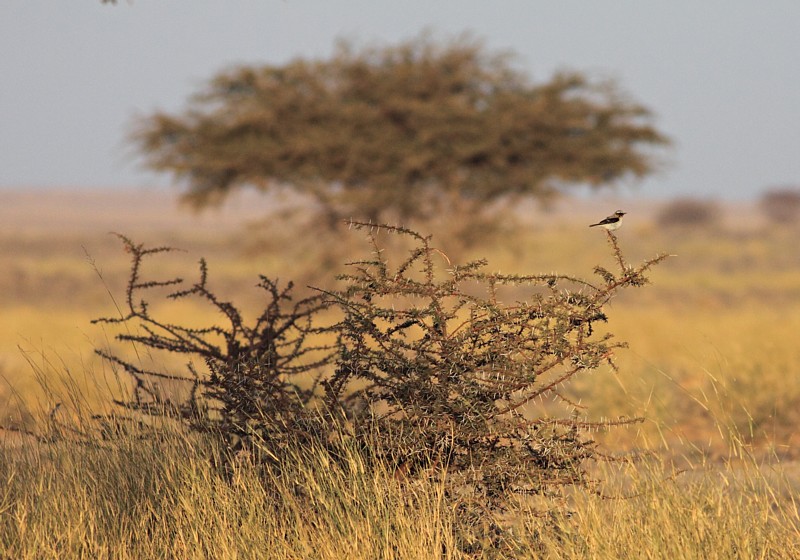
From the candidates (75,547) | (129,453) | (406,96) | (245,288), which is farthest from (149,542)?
(245,288)

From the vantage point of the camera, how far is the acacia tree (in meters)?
17.2

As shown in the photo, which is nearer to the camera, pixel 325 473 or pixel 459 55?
pixel 325 473

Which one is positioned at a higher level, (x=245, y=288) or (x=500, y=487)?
(x=245, y=288)

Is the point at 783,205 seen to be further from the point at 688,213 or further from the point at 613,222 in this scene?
the point at 613,222

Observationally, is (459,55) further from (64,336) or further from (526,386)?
(526,386)

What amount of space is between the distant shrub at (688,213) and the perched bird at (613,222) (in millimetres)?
69765

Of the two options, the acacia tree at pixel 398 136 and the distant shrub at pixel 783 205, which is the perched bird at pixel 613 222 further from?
the distant shrub at pixel 783 205

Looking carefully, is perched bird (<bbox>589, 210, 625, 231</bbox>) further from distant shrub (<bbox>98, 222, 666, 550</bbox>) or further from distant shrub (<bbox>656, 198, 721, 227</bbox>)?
distant shrub (<bbox>656, 198, 721, 227</bbox>)

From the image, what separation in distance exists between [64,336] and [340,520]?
42.9ft

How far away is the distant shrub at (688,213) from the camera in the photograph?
7394 cm

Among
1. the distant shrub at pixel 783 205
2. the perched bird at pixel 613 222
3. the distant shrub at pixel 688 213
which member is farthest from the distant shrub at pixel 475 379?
the distant shrub at pixel 783 205

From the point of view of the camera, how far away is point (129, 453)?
4.80 meters

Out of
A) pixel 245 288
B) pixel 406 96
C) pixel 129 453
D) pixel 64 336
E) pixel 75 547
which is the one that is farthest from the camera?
pixel 245 288

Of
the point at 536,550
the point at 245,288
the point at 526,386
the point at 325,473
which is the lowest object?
the point at 536,550
